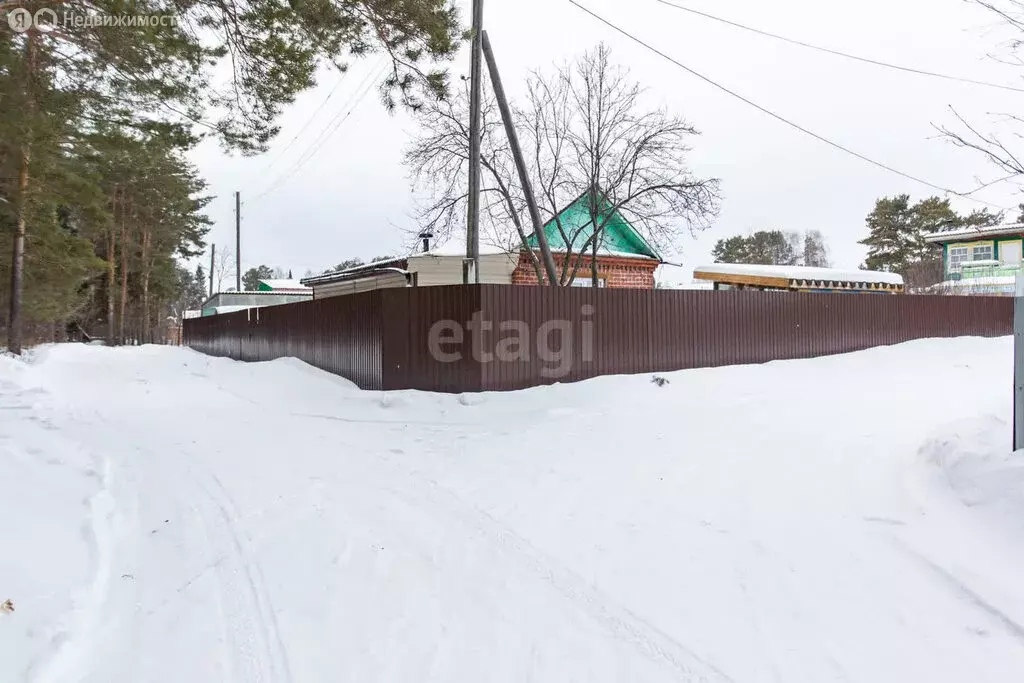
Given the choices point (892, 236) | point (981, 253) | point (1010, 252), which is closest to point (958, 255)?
point (981, 253)

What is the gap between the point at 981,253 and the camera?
88.5 ft

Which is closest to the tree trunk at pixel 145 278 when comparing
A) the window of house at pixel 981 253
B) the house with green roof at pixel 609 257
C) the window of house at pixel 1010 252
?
the house with green roof at pixel 609 257

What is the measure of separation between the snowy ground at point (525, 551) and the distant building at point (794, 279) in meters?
12.4

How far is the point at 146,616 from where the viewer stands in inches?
113

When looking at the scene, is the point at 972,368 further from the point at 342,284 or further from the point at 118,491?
the point at 342,284

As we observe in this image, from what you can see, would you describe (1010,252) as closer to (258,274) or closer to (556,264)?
(556,264)

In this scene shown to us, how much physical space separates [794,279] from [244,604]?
19252 millimetres

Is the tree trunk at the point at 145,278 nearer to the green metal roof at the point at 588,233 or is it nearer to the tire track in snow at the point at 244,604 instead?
the green metal roof at the point at 588,233

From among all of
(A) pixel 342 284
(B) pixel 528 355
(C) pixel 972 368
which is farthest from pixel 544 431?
(A) pixel 342 284

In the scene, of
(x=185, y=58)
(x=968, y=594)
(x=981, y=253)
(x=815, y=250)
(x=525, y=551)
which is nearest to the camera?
(x=968, y=594)

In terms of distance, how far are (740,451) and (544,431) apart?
2252 millimetres

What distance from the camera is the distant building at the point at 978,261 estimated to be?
69.2ft

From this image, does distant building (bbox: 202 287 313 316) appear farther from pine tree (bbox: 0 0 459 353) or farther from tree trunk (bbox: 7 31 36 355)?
pine tree (bbox: 0 0 459 353)

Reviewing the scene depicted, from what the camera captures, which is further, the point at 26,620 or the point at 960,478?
the point at 960,478
